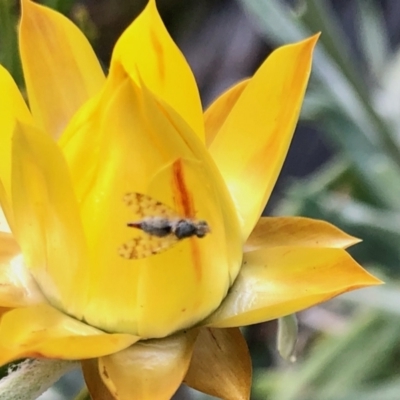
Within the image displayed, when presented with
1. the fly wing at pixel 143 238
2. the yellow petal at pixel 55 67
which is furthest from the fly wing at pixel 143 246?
the yellow petal at pixel 55 67

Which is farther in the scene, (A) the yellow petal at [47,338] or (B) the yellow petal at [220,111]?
(B) the yellow petal at [220,111]

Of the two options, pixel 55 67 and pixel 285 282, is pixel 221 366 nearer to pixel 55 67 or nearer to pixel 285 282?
pixel 285 282

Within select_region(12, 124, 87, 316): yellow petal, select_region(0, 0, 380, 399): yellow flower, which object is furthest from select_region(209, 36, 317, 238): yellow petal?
select_region(12, 124, 87, 316): yellow petal

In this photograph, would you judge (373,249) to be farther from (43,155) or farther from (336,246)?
(43,155)

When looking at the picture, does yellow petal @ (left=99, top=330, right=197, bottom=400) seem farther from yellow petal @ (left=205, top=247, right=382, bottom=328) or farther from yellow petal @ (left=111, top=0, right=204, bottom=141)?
yellow petal @ (left=111, top=0, right=204, bottom=141)

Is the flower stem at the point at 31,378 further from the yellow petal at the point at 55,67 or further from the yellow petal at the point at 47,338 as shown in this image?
the yellow petal at the point at 55,67

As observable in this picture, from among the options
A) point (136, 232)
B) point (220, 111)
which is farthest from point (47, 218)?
point (220, 111)
